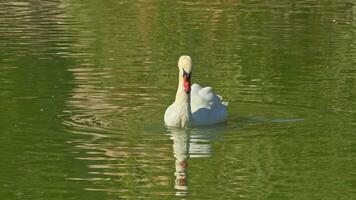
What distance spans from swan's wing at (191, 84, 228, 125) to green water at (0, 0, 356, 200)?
17 cm

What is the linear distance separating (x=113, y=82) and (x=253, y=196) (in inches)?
308

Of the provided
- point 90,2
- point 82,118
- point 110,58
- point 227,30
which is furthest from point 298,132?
point 90,2

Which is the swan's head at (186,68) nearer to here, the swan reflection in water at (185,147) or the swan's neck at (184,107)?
the swan's neck at (184,107)

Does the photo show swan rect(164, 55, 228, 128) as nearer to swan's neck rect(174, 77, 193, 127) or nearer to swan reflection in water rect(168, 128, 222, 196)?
swan's neck rect(174, 77, 193, 127)

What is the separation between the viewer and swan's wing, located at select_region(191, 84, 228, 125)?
17453 mm

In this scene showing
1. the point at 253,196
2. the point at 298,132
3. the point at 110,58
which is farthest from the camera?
the point at 110,58

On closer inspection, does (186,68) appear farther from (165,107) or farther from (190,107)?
(165,107)

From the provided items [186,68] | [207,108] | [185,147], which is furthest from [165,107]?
[185,147]

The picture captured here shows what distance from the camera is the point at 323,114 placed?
18109mm

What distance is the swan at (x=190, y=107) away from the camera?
17094 millimetres

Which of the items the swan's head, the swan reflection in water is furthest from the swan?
the swan reflection in water

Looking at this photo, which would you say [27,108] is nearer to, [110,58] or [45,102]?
[45,102]

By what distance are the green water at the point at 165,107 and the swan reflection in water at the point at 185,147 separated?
23mm

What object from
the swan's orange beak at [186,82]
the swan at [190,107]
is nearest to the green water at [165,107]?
the swan at [190,107]
